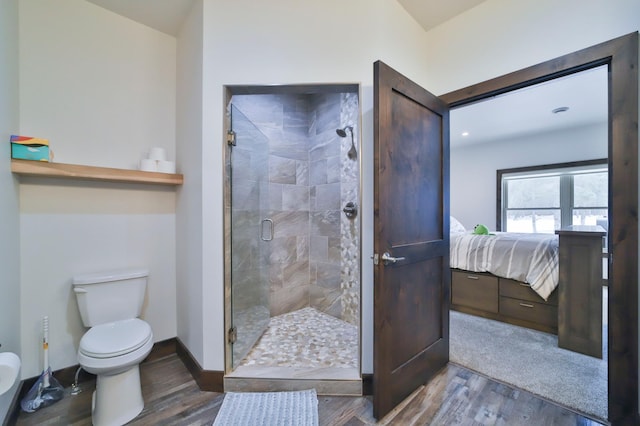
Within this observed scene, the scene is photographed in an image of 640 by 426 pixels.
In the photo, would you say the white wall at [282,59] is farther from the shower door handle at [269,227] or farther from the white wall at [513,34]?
the shower door handle at [269,227]

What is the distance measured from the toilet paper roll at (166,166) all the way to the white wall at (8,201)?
771mm

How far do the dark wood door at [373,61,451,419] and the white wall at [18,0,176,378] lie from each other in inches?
71.0

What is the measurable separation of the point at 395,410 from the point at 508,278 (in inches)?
82.0

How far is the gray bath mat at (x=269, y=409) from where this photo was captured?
1.50 metres

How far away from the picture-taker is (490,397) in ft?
5.61

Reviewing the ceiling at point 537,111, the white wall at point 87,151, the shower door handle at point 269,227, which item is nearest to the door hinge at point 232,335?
the white wall at point 87,151

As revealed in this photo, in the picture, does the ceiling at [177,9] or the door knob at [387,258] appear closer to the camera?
the door knob at [387,258]

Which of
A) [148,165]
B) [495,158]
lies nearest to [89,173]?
[148,165]

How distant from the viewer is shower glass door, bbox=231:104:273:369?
194cm

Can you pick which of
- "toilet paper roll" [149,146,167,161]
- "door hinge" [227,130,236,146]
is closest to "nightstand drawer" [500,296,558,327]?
"door hinge" [227,130,236,146]

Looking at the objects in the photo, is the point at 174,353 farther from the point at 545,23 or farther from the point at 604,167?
the point at 604,167

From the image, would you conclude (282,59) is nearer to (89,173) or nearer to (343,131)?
(343,131)

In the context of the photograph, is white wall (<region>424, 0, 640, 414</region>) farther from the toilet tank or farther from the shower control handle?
the toilet tank

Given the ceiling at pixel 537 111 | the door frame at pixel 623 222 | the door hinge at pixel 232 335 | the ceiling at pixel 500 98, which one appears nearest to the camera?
the door frame at pixel 623 222
